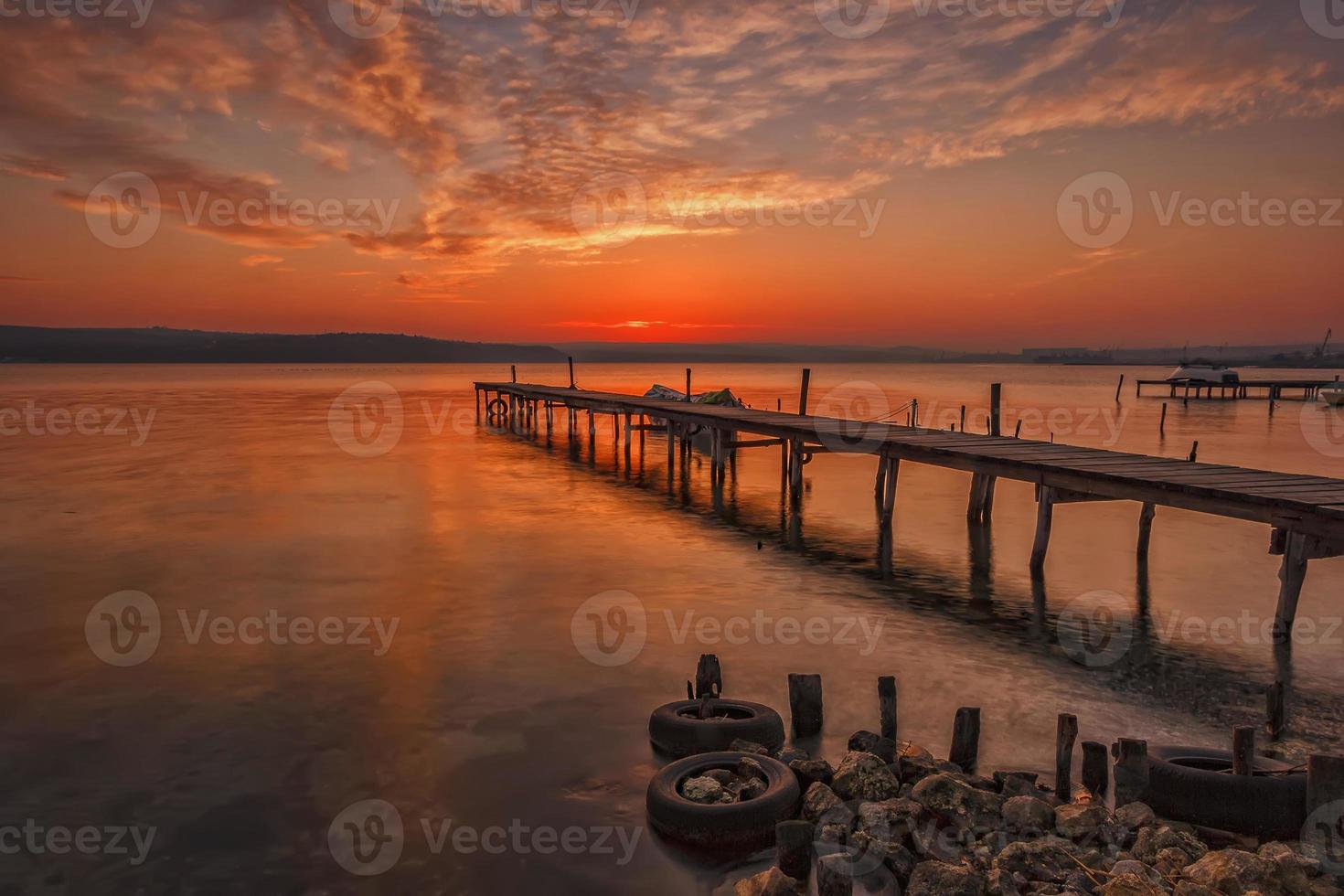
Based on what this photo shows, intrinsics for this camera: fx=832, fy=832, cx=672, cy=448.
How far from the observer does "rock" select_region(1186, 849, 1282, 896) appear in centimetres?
574

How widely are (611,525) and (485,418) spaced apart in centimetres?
3879

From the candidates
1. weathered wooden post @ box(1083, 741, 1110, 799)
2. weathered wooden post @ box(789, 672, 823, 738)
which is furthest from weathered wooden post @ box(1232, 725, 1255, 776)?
weathered wooden post @ box(789, 672, 823, 738)

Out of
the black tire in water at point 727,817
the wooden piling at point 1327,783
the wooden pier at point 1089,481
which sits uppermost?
the wooden pier at point 1089,481

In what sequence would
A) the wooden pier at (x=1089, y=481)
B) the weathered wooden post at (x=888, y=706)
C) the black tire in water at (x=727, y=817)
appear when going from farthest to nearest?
the wooden pier at (x=1089, y=481) < the weathered wooden post at (x=888, y=706) < the black tire in water at (x=727, y=817)

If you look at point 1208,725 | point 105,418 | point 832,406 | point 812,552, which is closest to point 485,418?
point 105,418

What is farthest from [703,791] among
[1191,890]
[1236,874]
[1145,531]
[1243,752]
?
[1145,531]

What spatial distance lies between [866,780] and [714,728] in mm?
1729

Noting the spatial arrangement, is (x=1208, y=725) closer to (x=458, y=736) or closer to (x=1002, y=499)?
(x=458, y=736)

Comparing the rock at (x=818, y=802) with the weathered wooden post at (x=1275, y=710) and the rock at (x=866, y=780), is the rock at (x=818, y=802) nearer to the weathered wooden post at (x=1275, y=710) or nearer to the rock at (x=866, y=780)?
the rock at (x=866, y=780)

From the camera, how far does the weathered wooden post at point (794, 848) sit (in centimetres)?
648

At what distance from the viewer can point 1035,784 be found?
7656 mm

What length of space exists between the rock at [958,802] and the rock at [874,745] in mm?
838

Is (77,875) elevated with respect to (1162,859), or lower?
lower

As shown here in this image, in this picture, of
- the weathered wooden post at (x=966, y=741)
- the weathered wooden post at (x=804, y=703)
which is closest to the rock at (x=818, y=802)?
the weathered wooden post at (x=966, y=741)
